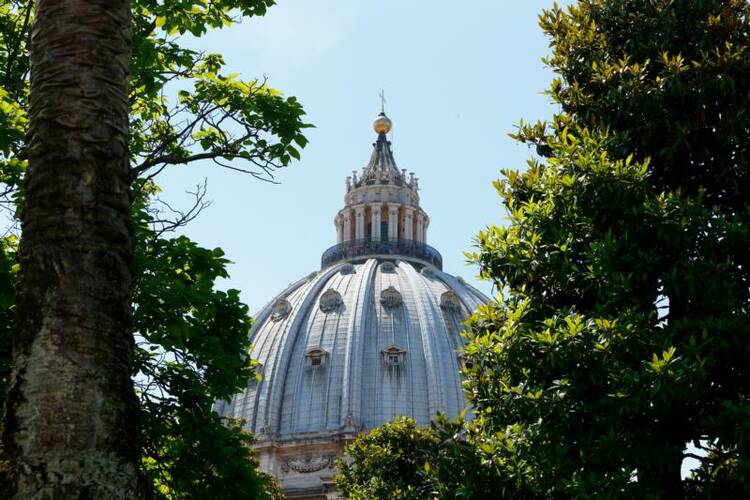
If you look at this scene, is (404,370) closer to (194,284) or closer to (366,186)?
(366,186)

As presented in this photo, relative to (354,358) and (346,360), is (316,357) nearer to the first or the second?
(346,360)

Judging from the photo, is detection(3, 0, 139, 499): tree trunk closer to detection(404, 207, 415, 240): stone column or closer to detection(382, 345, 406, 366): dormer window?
detection(382, 345, 406, 366): dormer window

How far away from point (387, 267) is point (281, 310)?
486 inches

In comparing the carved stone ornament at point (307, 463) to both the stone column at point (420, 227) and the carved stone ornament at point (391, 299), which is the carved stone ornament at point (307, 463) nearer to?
the carved stone ornament at point (391, 299)

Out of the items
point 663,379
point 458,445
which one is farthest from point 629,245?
point 458,445

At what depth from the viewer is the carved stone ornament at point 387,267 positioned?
10688 cm

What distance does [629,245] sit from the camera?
42.8 ft

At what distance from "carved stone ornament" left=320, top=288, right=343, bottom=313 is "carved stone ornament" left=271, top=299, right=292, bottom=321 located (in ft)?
11.6

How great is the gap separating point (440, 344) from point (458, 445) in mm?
83589

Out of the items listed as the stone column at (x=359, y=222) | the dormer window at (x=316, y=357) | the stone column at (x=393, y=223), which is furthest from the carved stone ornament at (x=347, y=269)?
the dormer window at (x=316, y=357)

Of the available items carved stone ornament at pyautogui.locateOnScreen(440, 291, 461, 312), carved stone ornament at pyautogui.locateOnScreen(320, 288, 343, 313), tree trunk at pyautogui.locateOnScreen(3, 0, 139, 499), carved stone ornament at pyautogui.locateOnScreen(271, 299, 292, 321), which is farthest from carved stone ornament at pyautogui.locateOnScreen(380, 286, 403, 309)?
tree trunk at pyautogui.locateOnScreen(3, 0, 139, 499)

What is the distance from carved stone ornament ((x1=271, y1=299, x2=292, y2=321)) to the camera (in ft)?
334

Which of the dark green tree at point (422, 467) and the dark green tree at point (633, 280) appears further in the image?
the dark green tree at point (422, 467)

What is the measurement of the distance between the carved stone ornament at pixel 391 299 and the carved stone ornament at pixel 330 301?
14.0 feet
